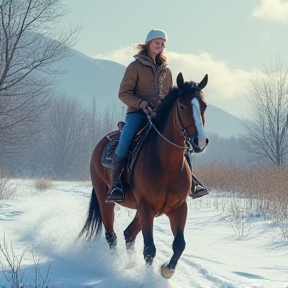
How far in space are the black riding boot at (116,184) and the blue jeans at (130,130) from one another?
87mm

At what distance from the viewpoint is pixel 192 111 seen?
5.28 metres

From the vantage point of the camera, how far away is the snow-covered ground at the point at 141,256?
18.3 feet

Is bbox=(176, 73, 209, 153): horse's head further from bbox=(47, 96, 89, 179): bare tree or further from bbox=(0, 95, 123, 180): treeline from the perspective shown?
bbox=(47, 96, 89, 179): bare tree

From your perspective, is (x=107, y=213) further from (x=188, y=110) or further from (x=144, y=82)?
(x=188, y=110)

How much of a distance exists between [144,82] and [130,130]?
64 cm

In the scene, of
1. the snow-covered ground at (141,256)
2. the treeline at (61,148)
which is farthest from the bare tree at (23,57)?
the treeline at (61,148)

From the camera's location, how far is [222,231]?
429 inches

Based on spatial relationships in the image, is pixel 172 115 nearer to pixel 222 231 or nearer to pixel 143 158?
pixel 143 158

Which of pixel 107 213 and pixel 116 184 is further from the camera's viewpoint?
pixel 107 213

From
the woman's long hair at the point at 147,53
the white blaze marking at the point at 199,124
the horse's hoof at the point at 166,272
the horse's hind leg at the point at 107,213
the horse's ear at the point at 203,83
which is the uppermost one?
the woman's long hair at the point at 147,53

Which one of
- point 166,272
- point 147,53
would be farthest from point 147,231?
point 147,53

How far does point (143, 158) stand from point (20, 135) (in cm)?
1236

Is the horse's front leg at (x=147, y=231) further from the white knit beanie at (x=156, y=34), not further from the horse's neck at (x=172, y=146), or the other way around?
the white knit beanie at (x=156, y=34)

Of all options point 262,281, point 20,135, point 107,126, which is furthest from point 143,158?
point 107,126
